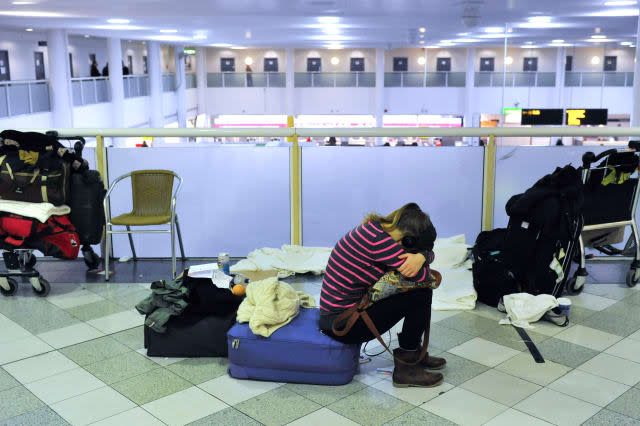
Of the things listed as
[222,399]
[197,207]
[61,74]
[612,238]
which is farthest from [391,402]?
[61,74]

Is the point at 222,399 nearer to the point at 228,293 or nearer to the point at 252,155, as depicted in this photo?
the point at 228,293

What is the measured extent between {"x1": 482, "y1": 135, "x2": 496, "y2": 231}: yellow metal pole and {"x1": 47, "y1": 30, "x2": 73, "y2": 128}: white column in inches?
505

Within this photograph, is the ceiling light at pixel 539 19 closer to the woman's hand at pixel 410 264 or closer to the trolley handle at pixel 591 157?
the trolley handle at pixel 591 157

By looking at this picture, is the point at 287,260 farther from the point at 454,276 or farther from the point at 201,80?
the point at 201,80

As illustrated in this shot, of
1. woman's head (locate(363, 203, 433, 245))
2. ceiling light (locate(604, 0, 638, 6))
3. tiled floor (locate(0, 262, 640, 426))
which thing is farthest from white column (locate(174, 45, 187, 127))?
woman's head (locate(363, 203, 433, 245))

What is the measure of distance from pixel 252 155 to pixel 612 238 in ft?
9.69

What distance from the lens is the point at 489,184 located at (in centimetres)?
605

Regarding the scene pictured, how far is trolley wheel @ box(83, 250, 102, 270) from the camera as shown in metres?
5.87

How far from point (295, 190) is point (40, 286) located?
2160mm

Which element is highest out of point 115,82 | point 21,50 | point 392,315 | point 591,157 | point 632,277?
point 21,50

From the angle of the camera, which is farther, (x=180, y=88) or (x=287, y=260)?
(x=180, y=88)

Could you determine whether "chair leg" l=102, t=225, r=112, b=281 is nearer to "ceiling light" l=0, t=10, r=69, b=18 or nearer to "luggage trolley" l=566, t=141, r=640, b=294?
"luggage trolley" l=566, t=141, r=640, b=294

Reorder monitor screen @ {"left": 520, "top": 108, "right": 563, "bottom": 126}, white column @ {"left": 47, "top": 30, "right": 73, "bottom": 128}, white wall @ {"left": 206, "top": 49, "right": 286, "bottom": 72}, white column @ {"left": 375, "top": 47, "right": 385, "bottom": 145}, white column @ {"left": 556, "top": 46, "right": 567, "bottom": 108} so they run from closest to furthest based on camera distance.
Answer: white column @ {"left": 47, "top": 30, "right": 73, "bottom": 128}, monitor screen @ {"left": 520, "top": 108, "right": 563, "bottom": 126}, white column @ {"left": 556, "top": 46, "right": 567, "bottom": 108}, white column @ {"left": 375, "top": 47, "right": 385, "bottom": 145}, white wall @ {"left": 206, "top": 49, "right": 286, "bottom": 72}

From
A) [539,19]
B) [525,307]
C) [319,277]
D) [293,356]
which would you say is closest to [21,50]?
[539,19]
